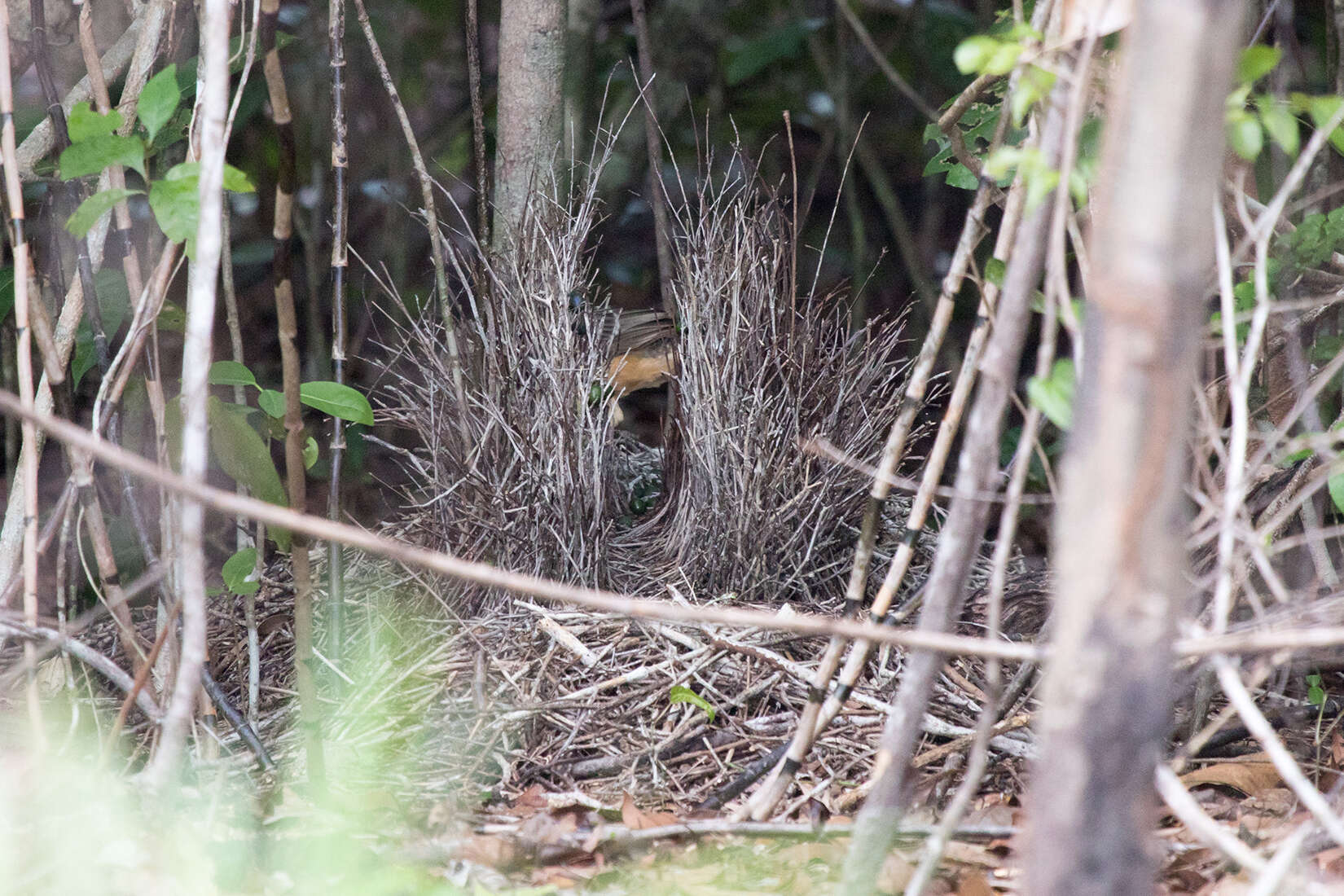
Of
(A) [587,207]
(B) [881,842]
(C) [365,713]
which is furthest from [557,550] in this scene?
(B) [881,842]

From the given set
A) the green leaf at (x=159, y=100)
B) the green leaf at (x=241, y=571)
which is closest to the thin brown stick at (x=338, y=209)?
the green leaf at (x=241, y=571)

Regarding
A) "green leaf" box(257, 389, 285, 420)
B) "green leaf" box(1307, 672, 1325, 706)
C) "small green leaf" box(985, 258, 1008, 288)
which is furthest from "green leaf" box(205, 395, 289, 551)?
"green leaf" box(1307, 672, 1325, 706)

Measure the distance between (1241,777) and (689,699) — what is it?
2.30 ft

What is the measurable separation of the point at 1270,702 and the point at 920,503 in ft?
2.71

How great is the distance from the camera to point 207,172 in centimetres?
94

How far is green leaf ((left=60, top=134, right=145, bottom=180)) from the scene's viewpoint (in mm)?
1065

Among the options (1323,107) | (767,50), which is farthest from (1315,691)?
(767,50)

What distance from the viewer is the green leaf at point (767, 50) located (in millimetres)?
3133

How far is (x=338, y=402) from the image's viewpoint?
1378 millimetres

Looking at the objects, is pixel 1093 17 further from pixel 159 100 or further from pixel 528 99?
pixel 528 99

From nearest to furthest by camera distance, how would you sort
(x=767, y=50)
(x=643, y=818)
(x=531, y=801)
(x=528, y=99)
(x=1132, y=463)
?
(x=1132, y=463) < (x=643, y=818) < (x=531, y=801) < (x=528, y=99) < (x=767, y=50)

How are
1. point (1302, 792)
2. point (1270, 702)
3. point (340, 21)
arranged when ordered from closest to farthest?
point (1302, 792) < point (340, 21) < point (1270, 702)

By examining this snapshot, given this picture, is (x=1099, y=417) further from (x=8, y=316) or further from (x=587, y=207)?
(x=8, y=316)

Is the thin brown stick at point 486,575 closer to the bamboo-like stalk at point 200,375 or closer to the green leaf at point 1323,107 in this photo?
the bamboo-like stalk at point 200,375
